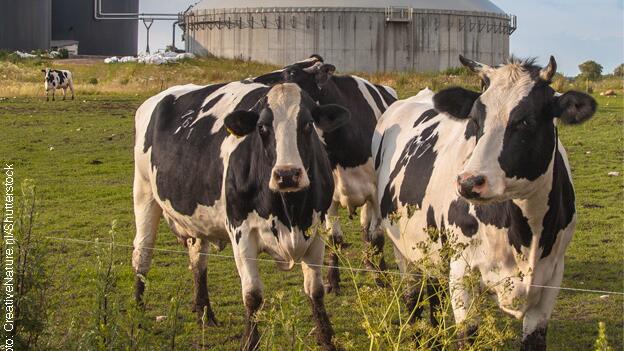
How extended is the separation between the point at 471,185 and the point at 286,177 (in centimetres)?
174

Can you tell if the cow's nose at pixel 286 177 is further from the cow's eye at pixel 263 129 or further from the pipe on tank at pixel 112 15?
the pipe on tank at pixel 112 15

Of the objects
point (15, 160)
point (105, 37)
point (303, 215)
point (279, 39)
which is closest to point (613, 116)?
point (15, 160)

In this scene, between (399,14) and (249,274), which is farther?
(399,14)

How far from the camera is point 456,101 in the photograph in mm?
6023

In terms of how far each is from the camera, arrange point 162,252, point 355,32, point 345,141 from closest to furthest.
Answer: point 345,141
point 162,252
point 355,32

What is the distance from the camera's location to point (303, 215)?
7059 mm

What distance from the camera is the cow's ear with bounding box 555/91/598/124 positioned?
546 cm

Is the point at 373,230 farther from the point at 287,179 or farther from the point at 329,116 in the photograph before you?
the point at 287,179

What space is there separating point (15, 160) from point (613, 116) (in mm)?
11711

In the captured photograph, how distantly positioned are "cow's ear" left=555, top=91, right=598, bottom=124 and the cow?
13.5 ft

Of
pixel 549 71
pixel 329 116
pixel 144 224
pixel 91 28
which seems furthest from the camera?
pixel 91 28

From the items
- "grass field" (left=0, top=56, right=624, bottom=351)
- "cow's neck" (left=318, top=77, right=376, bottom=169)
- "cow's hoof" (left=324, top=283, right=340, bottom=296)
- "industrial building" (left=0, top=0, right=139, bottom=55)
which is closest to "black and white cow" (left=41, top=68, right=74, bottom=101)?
"grass field" (left=0, top=56, right=624, bottom=351)

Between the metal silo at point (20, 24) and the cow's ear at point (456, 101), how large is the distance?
171 feet

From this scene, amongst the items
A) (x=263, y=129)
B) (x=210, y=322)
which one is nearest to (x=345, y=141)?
(x=210, y=322)
